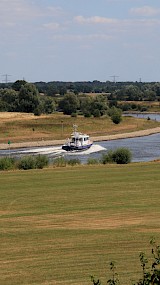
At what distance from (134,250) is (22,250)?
119 inches

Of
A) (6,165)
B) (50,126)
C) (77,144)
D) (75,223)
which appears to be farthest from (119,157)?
(50,126)

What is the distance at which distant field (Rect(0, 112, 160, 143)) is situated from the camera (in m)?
104

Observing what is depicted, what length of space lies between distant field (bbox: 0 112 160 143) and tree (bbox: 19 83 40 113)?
21.7ft

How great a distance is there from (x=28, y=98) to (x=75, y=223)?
11185 cm

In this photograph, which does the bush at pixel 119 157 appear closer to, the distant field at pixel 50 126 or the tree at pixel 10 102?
the distant field at pixel 50 126

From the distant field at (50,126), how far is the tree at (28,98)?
6.60 meters

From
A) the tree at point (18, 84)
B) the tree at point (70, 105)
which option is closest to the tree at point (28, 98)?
the tree at point (70, 105)

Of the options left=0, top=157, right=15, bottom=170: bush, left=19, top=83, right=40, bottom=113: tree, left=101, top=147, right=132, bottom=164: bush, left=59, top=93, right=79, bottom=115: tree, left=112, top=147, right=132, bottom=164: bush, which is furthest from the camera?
left=59, top=93, right=79, bottom=115: tree

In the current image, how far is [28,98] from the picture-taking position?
432ft

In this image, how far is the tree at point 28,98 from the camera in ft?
427

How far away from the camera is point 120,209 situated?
76.8 feet

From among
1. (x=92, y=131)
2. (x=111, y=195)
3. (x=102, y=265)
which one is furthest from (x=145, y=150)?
(x=102, y=265)

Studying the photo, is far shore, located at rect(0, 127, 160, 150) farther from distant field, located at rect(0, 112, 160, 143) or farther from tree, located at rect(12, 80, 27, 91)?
tree, located at rect(12, 80, 27, 91)

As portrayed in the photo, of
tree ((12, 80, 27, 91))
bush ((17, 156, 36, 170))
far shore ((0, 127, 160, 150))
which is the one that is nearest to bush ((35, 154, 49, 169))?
bush ((17, 156, 36, 170))
